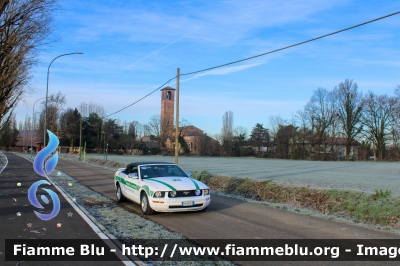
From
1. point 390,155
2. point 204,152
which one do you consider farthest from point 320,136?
point 204,152

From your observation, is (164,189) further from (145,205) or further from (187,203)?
(145,205)

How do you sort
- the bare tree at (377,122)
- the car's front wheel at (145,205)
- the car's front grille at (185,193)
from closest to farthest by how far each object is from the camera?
the car's front grille at (185,193)
the car's front wheel at (145,205)
the bare tree at (377,122)

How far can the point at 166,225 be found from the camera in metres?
8.51

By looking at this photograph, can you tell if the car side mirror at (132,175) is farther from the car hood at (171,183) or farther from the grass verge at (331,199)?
the grass verge at (331,199)

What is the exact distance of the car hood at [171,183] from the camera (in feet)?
30.9

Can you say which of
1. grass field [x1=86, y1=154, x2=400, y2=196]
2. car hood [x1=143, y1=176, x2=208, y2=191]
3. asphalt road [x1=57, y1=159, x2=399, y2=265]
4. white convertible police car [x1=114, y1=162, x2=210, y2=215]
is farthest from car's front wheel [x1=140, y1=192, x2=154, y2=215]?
grass field [x1=86, y1=154, x2=400, y2=196]

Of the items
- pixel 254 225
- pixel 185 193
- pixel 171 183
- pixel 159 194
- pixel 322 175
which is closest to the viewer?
pixel 254 225

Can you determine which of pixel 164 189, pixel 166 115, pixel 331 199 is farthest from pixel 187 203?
pixel 166 115

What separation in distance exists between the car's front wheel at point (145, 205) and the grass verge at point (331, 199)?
5168mm

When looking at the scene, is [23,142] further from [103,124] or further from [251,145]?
[251,145]

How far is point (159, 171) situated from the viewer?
1095 centimetres

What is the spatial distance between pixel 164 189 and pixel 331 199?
223 inches

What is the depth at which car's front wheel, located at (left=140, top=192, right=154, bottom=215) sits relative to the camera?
961 centimetres

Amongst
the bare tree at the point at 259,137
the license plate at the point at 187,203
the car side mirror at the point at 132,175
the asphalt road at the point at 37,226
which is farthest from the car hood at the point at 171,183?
the bare tree at the point at 259,137
